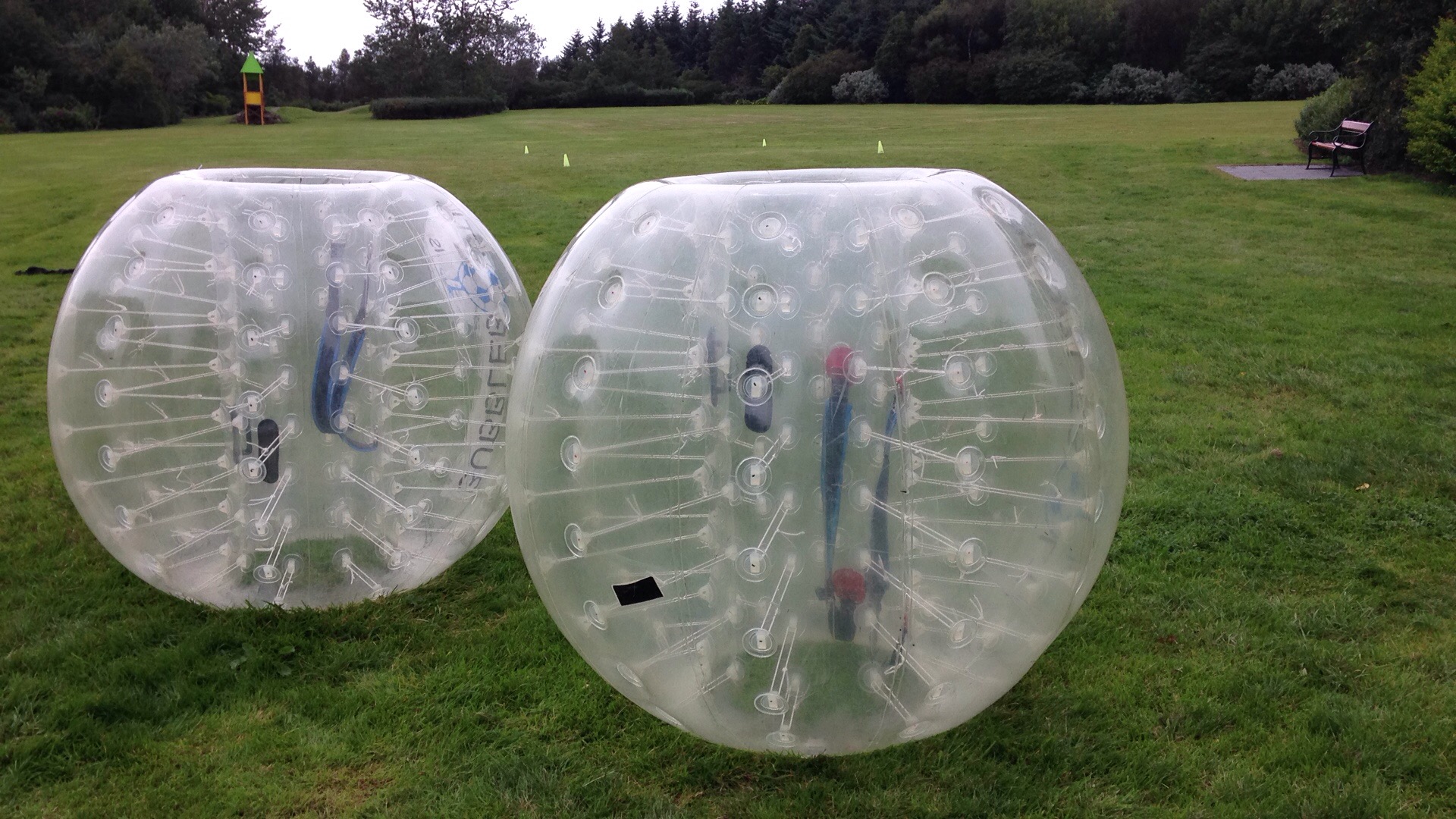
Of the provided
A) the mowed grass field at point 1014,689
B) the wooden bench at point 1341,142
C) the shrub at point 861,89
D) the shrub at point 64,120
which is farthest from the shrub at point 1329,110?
the shrub at point 64,120

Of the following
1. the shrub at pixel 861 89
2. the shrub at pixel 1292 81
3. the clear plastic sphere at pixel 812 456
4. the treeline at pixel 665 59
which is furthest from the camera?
the shrub at pixel 861 89

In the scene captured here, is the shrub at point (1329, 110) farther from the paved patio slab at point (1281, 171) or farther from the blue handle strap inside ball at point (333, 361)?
the blue handle strap inside ball at point (333, 361)

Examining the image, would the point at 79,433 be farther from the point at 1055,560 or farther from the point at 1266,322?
the point at 1266,322

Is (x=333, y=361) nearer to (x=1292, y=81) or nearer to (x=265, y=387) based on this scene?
(x=265, y=387)

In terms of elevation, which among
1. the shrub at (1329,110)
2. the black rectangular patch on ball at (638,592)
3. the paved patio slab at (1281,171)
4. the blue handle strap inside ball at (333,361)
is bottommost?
the black rectangular patch on ball at (638,592)

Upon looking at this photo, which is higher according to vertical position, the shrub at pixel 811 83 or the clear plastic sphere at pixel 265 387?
the shrub at pixel 811 83

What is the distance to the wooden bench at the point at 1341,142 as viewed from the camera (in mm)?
15961

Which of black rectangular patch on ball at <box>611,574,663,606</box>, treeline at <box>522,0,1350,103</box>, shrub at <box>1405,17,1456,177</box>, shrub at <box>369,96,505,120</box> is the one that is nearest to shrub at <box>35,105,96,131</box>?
shrub at <box>369,96,505,120</box>

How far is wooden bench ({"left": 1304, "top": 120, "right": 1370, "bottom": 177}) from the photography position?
16.0m

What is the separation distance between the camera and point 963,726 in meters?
3.30

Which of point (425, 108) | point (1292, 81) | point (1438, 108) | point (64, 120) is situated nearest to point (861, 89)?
point (1292, 81)

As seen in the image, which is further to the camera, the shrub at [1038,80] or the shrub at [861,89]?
the shrub at [861,89]

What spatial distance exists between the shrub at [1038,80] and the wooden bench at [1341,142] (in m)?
24.3

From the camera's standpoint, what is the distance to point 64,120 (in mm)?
33969
